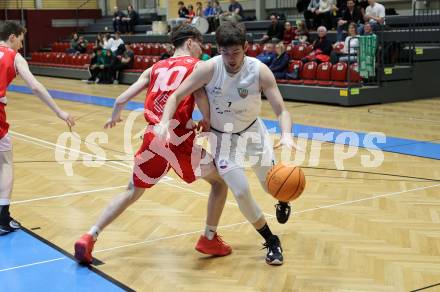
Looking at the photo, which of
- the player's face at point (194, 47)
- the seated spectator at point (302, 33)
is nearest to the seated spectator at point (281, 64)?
the seated spectator at point (302, 33)

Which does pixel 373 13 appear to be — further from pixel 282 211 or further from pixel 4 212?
pixel 4 212

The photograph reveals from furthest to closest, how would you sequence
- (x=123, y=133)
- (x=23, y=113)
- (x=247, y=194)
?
(x=23, y=113)
(x=123, y=133)
(x=247, y=194)

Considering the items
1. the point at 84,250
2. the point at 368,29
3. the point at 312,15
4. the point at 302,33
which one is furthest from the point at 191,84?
the point at 312,15

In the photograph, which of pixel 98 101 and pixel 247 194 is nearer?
pixel 247 194

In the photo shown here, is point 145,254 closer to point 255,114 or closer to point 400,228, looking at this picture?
point 255,114

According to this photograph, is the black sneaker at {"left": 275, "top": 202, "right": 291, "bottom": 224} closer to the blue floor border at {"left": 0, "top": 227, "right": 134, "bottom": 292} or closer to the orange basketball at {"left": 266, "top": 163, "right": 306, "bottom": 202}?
the orange basketball at {"left": 266, "top": 163, "right": 306, "bottom": 202}

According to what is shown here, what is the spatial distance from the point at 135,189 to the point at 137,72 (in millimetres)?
16486

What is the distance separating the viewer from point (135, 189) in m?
4.50

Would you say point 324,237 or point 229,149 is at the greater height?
point 229,149

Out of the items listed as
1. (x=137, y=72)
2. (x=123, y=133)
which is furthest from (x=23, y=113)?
(x=137, y=72)

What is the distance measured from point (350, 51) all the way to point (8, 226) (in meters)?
10.6

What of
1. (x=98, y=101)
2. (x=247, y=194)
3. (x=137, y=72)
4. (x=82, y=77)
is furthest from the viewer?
(x=82, y=77)

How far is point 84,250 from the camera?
4.44 metres

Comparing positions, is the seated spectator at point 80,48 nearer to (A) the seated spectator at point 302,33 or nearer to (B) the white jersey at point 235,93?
(A) the seated spectator at point 302,33
